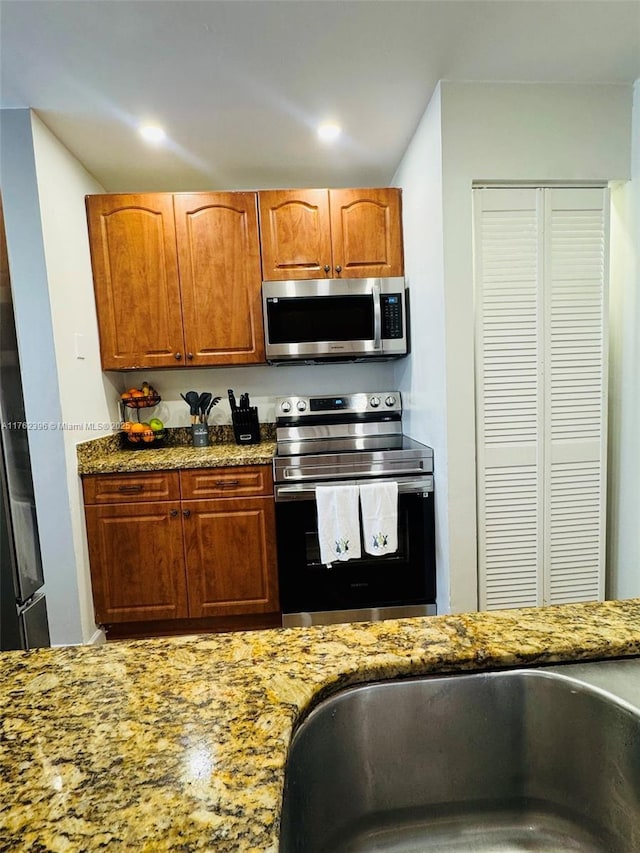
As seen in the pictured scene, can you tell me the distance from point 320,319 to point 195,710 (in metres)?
2.01

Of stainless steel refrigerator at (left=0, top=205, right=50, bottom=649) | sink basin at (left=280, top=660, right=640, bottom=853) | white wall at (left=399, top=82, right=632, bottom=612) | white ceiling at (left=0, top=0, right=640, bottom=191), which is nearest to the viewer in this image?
sink basin at (left=280, top=660, right=640, bottom=853)

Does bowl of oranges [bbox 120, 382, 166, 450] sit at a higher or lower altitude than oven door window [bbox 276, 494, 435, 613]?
higher

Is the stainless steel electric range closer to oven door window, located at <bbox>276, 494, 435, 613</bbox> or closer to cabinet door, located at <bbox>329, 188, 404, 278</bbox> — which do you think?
oven door window, located at <bbox>276, 494, 435, 613</bbox>

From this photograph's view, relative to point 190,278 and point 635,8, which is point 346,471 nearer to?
point 190,278

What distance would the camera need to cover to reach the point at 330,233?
2350 mm

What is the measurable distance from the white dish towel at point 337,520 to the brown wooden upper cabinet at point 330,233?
1.20 m

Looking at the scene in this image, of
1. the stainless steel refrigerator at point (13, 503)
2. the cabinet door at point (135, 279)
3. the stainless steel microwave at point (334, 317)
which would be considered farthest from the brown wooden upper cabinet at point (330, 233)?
the stainless steel refrigerator at point (13, 503)

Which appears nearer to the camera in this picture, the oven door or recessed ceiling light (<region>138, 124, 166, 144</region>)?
recessed ceiling light (<region>138, 124, 166, 144</region>)

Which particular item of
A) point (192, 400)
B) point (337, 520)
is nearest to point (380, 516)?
point (337, 520)

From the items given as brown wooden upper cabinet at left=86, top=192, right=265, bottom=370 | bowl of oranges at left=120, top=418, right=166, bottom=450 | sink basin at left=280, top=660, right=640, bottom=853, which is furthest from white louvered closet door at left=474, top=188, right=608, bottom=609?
bowl of oranges at left=120, top=418, right=166, bottom=450

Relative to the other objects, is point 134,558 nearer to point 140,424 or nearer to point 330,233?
point 140,424

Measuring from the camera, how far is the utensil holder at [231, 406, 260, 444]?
251 centimetres

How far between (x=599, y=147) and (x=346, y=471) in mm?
1735

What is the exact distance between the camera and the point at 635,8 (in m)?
1.43
